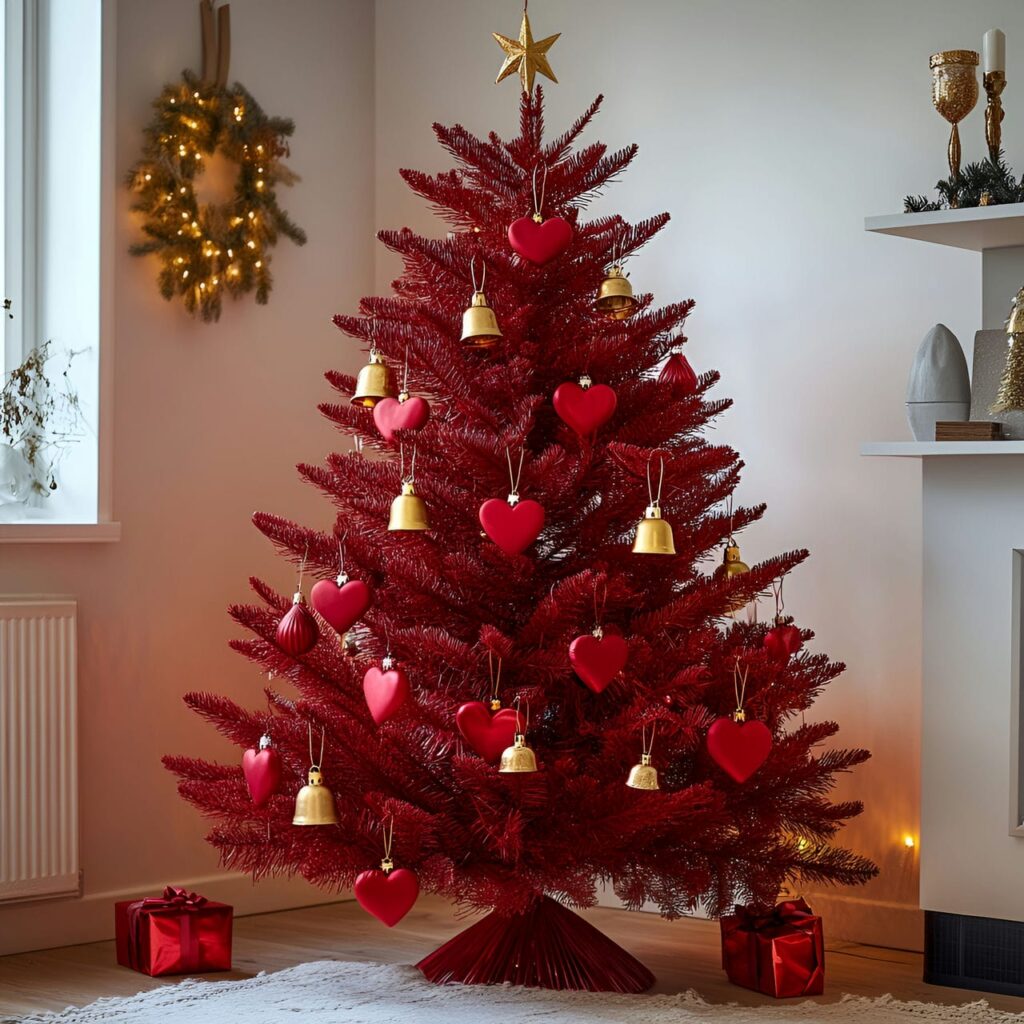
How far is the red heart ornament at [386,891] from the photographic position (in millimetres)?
2439

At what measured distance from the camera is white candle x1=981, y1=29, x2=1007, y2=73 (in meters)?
2.84

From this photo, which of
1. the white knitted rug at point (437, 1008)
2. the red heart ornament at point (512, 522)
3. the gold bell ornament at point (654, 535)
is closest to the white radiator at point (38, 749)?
the white knitted rug at point (437, 1008)

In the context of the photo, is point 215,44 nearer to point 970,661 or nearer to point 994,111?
point 994,111

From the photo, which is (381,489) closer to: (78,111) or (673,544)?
(673,544)

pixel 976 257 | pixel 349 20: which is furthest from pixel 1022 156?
pixel 349 20

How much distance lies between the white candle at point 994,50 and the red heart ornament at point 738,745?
1354 mm

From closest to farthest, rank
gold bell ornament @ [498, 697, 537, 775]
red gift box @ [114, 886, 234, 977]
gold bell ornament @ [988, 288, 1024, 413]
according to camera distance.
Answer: gold bell ornament @ [498, 697, 537, 775] < gold bell ornament @ [988, 288, 1024, 413] < red gift box @ [114, 886, 234, 977]

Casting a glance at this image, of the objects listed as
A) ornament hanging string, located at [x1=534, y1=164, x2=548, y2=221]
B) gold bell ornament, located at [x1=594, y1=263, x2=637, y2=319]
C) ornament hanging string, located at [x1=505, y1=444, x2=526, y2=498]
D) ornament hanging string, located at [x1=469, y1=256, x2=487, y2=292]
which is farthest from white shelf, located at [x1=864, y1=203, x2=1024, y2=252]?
ornament hanging string, located at [x1=505, y1=444, x2=526, y2=498]

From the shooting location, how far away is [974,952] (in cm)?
288

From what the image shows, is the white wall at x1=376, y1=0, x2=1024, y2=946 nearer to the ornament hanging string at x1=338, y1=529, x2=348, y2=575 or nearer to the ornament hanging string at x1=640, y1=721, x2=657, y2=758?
the ornament hanging string at x1=640, y1=721, x2=657, y2=758

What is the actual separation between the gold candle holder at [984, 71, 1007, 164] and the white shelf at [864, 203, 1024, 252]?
0.42 ft

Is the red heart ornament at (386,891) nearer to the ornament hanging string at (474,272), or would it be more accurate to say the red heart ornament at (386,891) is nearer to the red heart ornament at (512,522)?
the red heart ornament at (512,522)

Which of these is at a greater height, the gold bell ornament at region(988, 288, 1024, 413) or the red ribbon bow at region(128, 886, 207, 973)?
the gold bell ornament at region(988, 288, 1024, 413)

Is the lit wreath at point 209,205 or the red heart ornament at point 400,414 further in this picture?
the lit wreath at point 209,205
